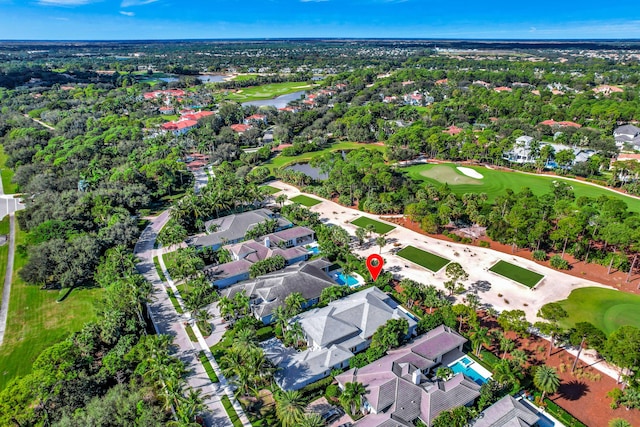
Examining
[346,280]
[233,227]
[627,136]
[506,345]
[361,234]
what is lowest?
[346,280]

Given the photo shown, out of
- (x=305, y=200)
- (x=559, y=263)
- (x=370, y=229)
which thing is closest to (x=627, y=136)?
(x=559, y=263)

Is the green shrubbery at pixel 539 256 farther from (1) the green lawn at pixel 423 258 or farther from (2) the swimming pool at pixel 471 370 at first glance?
(2) the swimming pool at pixel 471 370

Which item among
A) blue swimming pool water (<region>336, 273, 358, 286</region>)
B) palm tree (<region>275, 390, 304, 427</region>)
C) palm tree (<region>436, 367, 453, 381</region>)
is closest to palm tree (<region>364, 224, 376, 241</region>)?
blue swimming pool water (<region>336, 273, 358, 286</region>)

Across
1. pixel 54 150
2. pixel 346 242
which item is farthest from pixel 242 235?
pixel 54 150

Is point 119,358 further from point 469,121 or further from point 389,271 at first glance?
point 469,121

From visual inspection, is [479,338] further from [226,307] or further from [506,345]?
[226,307]

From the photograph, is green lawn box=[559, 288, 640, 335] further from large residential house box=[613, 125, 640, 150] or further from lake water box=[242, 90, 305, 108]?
lake water box=[242, 90, 305, 108]

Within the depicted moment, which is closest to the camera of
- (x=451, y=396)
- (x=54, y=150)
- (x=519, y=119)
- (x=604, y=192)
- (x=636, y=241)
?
(x=451, y=396)
